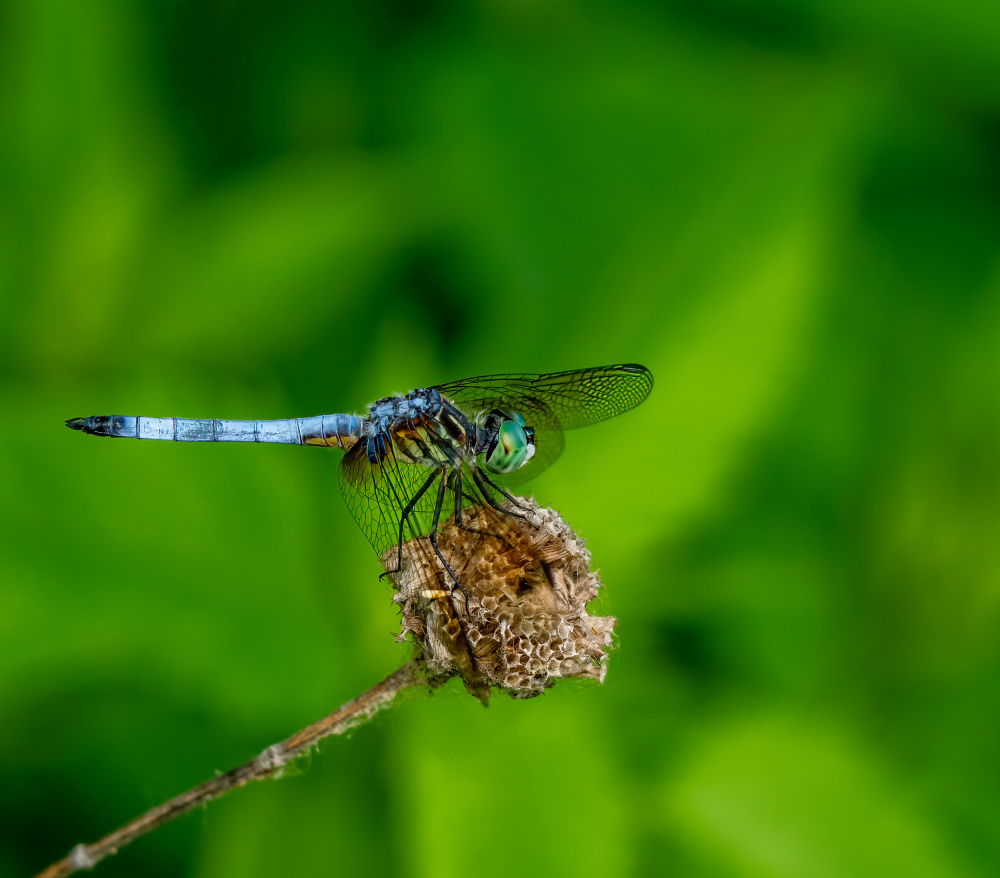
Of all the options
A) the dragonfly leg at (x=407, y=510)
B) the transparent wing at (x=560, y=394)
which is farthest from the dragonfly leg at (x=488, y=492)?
the transparent wing at (x=560, y=394)

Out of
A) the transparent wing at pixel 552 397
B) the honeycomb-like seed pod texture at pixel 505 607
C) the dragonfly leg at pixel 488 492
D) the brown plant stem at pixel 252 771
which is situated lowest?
the brown plant stem at pixel 252 771

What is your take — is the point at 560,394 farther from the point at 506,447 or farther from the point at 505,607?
the point at 505,607

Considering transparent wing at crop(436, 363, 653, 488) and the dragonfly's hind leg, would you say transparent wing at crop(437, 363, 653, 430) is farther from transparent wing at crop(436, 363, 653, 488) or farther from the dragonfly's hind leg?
the dragonfly's hind leg

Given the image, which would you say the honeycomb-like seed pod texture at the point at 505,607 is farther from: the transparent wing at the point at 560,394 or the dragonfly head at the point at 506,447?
the transparent wing at the point at 560,394

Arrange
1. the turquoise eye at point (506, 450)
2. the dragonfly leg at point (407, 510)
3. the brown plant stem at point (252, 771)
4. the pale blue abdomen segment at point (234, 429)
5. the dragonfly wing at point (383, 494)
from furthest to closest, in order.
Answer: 1. the pale blue abdomen segment at point (234, 429)
2. the turquoise eye at point (506, 450)
3. the dragonfly wing at point (383, 494)
4. the dragonfly leg at point (407, 510)
5. the brown plant stem at point (252, 771)

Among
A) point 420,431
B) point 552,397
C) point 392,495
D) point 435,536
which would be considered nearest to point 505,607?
point 435,536

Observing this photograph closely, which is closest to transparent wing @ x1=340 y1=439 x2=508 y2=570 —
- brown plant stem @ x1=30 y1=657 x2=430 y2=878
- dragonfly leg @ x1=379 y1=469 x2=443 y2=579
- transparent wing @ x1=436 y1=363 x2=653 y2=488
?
dragonfly leg @ x1=379 y1=469 x2=443 y2=579

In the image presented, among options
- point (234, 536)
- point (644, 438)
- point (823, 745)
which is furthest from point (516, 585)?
point (823, 745)
